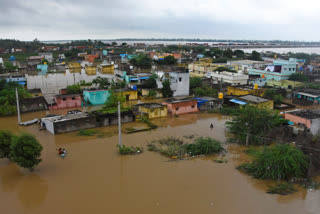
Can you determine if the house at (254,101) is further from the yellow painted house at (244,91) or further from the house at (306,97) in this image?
the house at (306,97)

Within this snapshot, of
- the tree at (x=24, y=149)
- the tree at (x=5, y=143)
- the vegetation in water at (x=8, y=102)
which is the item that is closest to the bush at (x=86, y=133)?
the tree at (x=5, y=143)

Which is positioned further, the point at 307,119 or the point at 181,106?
the point at 181,106

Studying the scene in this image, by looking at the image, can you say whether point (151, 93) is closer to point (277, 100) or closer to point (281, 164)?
point (277, 100)

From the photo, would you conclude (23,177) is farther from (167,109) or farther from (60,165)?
(167,109)

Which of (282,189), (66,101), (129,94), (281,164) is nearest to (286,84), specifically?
(129,94)

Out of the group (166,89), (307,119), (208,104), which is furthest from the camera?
(166,89)

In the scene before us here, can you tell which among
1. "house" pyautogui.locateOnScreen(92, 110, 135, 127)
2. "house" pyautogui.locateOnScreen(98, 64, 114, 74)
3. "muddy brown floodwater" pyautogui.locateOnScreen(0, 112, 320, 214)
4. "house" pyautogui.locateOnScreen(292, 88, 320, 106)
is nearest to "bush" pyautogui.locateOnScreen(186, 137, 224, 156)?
"muddy brown floodwater" pyautogui.locateOnScreen(0, 112, 320, 214)

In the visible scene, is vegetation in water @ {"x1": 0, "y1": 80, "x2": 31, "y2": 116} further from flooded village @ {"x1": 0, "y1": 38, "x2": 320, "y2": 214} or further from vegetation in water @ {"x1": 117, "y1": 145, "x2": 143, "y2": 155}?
vegetation in water @ {"x1": 117, "y1": 145, "x2": 143, "y2": 155}
